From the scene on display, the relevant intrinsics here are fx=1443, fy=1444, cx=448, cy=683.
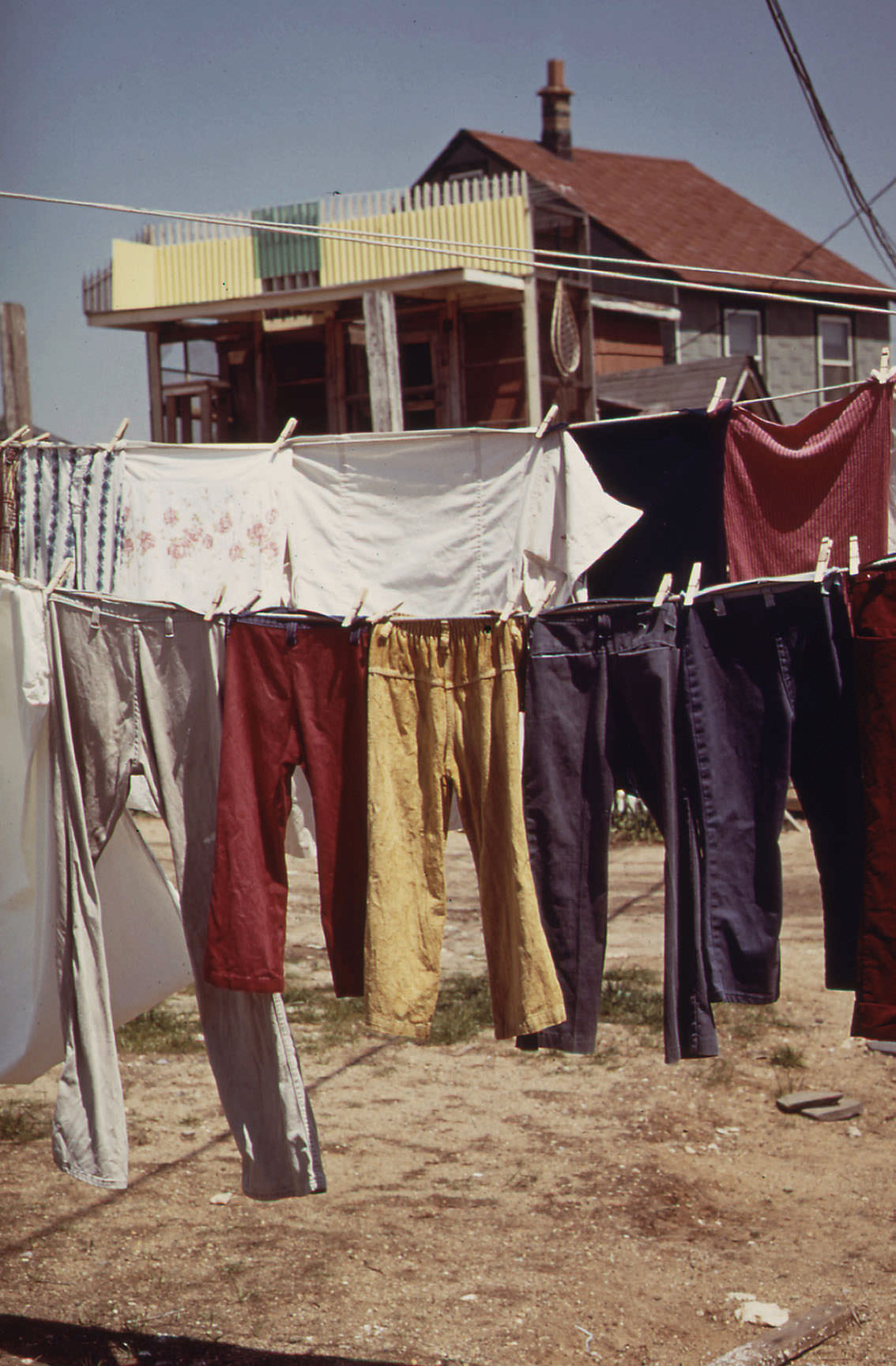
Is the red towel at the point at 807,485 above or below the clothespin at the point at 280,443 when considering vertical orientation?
below

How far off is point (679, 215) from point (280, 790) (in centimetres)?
1928

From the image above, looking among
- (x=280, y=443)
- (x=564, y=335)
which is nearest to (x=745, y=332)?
(x=564, y=335)

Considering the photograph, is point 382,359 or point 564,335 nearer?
point 382,359

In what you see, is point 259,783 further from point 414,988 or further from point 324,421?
point 324,421

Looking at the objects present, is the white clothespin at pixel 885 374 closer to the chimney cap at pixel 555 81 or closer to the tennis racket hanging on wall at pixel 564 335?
the tennis racket hanging on wall at pixel 564 335

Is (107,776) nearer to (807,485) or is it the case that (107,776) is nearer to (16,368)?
(807,485)

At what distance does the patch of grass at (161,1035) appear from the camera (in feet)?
26.0

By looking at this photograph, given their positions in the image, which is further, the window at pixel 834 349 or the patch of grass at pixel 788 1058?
the window at pixel 834 349

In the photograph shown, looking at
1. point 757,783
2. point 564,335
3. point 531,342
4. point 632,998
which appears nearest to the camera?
point 757,783

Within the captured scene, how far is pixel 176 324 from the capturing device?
13367mm

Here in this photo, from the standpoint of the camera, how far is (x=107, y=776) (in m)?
4.07

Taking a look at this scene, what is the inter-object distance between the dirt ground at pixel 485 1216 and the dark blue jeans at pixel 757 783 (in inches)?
82.4

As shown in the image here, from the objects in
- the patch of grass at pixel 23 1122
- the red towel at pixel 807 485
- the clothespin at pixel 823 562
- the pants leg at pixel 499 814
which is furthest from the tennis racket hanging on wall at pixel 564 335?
the clothespin at pixel 823 562

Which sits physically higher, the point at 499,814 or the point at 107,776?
the point at 107,776
